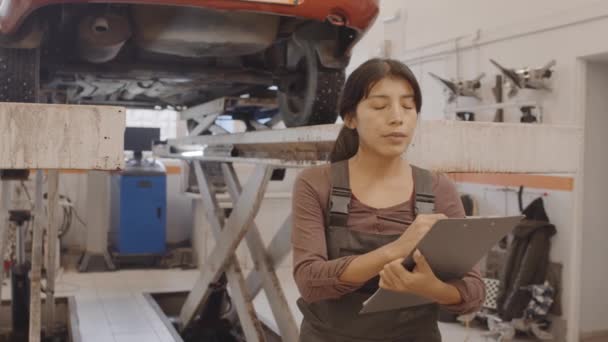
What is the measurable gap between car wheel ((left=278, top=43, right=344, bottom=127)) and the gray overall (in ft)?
Answer: 4.91

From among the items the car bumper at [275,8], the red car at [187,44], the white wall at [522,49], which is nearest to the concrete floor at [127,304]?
the white wall at [522,49]

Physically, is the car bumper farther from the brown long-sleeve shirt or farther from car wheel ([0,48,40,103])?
the brown long-sleeve shirt

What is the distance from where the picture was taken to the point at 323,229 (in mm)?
1312

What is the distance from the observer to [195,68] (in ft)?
10.3

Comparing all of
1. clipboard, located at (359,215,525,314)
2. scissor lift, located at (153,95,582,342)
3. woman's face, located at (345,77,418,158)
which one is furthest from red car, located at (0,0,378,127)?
clipboard, located at (359,215,525,314)

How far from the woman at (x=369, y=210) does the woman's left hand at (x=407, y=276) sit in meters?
0.10

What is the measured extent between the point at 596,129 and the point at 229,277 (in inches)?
116

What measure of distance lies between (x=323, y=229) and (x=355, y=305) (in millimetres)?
173

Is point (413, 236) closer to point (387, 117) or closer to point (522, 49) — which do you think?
point (387, 117)

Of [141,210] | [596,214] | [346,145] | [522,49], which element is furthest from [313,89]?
[141,210]

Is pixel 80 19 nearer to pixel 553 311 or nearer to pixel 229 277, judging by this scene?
pixel 229 277

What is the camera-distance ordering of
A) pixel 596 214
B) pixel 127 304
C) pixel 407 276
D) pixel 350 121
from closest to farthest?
pixel 407 276
pixel 350 121
pixel 127 304
pixel 596 214

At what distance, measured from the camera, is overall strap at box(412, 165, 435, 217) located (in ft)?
4.31

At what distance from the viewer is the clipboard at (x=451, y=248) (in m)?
1.11
